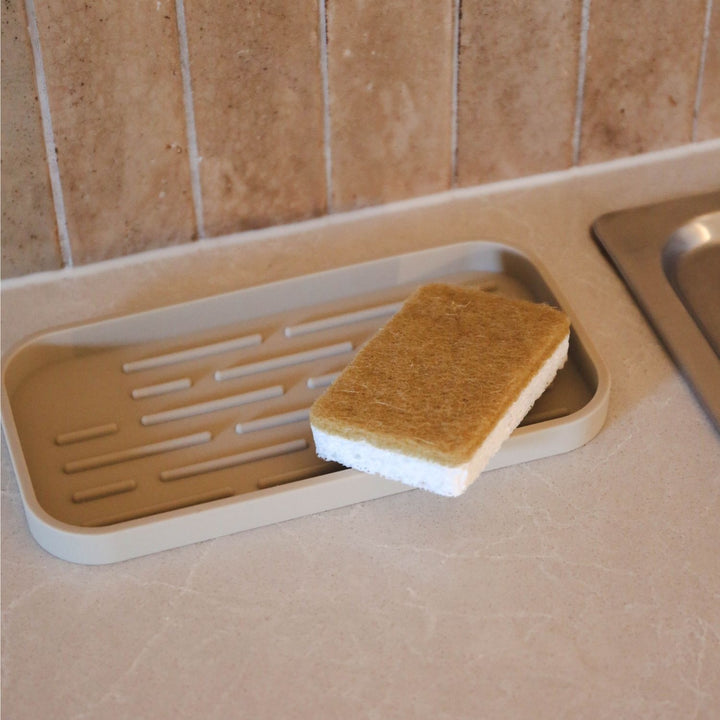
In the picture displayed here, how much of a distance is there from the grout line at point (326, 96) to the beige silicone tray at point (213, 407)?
0.11m

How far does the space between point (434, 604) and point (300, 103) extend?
0.46 m

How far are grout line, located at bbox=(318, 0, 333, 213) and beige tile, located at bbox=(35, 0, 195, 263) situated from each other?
122mm

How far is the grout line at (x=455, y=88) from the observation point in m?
0.95

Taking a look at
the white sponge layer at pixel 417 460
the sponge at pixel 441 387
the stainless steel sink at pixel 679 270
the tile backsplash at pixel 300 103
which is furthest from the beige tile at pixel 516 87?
the white sponge layer at pixel 417 460

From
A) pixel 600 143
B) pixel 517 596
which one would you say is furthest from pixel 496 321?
pixel 600 143

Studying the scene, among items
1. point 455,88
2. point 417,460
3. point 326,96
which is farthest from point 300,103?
point 417,460

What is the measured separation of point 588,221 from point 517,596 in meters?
0.45

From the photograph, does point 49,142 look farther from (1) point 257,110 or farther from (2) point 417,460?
(2) point 417,460

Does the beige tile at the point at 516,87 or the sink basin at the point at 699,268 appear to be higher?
the beige tile at the point at 516,87

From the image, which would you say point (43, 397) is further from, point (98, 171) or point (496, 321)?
point (496, 321)

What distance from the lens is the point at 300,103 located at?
0.95 m

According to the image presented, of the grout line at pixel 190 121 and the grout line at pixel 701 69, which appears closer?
the grout line at pixel 190 121

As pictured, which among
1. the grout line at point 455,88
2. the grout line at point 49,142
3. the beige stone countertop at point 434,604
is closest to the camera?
the beige stone countertop at point 434,604

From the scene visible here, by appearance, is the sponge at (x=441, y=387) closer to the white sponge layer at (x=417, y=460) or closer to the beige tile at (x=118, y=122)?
the white sponge layer at (x=417, y=460)
